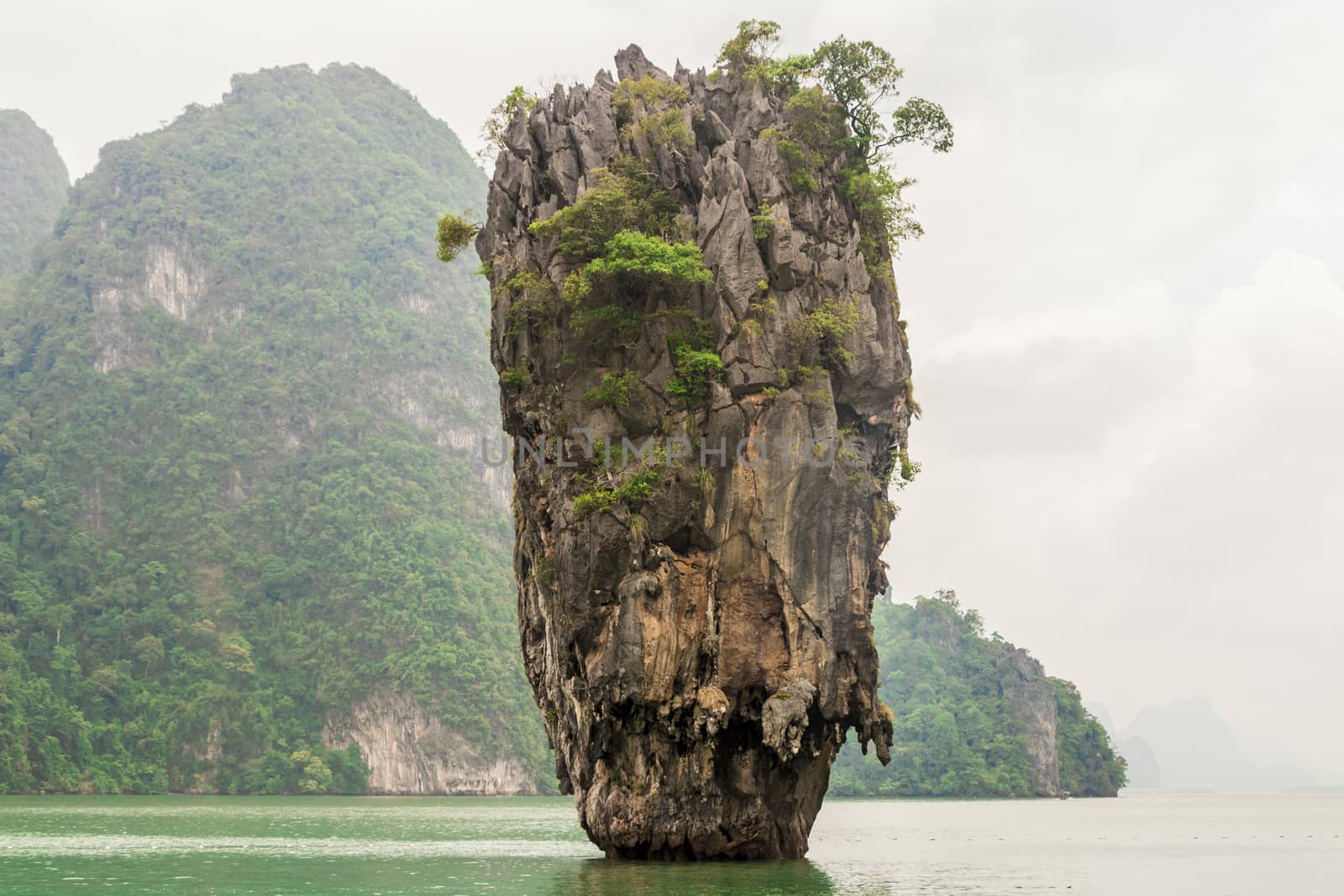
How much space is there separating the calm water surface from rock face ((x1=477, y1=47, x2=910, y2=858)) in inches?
88.9

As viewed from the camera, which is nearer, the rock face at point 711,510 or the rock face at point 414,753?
the rock face at point 711,510

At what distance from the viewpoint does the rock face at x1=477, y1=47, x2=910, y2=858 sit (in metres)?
29.3

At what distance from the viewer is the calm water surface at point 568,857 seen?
26578 millimetres

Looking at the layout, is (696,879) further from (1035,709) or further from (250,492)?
(250,492)

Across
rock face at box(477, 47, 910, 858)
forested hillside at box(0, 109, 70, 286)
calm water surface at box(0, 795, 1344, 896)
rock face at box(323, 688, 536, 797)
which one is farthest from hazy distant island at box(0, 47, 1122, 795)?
rock face at box(477, 47, 910, 858)

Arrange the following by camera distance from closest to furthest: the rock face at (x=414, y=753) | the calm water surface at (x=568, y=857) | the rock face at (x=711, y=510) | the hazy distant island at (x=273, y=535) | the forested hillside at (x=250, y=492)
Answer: the calm water surface at (x=568, y=857) < the rock face at (x=711, y=510) < the forested hillside at (x=250, y=492) < the hazy distant island at (x=273, y=535) < the rock face at (x=414, y=753)

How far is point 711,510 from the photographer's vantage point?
2967cm

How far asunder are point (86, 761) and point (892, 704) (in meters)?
65.4

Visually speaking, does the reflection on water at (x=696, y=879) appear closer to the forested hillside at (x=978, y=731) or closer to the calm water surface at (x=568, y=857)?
the calm water surface at (x=568, y=857)

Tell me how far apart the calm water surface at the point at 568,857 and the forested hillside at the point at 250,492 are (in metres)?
39.9

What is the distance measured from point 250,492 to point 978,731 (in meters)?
69.5

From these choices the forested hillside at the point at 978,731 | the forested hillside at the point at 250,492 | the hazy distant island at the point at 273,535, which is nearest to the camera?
the forested hillside at the point at 250,492

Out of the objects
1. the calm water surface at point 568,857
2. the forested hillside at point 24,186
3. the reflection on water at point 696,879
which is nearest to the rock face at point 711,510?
the reflection on water at point 696,879

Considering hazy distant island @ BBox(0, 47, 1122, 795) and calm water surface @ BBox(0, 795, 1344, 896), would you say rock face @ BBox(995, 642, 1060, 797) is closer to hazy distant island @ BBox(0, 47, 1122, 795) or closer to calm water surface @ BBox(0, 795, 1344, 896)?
hazy distant island @ BBox(0, 47, 1122, 795)
